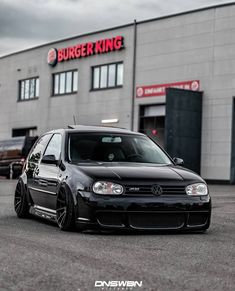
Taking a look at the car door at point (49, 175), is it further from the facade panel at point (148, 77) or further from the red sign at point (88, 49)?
the red sign at point (88, 49)

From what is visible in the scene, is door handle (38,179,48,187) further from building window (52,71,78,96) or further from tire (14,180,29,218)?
building window (52,71,78,96)

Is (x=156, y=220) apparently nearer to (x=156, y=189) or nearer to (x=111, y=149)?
(x=156, y=189)

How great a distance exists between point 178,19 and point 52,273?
110ft

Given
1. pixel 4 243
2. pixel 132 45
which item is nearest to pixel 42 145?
pixel 4 243

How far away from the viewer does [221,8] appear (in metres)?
36.2

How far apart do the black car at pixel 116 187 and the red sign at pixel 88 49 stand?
3204 cm

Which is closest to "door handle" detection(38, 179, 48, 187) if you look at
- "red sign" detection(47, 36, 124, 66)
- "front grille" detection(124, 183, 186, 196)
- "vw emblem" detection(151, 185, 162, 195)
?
"front grille" detection(124, 183, 186, 196)

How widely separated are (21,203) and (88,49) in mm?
33868

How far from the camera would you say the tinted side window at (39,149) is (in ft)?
36.7

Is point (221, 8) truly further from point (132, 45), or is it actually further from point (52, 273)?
point (52, 273)

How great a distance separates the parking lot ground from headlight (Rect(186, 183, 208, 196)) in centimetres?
55

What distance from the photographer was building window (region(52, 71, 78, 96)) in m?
46.2

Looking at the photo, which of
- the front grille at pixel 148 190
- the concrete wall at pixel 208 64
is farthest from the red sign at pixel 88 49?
the front grille at pixel 148 190

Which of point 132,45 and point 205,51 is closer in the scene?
point 205,51
